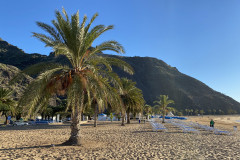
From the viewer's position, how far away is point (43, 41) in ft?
29.7

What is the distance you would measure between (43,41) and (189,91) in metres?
132

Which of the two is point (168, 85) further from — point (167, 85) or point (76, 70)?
point (76, 70)

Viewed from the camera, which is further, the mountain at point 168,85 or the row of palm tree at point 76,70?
the mountain at point 168,85

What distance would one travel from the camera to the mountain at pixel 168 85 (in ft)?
386

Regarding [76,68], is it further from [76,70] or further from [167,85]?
[167,85]

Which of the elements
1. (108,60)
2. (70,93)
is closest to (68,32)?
(108,60)

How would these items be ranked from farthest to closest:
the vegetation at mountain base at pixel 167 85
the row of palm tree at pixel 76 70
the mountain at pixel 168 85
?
the mountain at pixel 168 85
the vegetation at mountain base at pixel 167 85
the row of palm tree at pixel 76 70

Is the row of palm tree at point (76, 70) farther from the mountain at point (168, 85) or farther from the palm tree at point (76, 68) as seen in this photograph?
the mountain at point (168, 85)

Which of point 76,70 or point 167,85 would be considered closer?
point 76,70

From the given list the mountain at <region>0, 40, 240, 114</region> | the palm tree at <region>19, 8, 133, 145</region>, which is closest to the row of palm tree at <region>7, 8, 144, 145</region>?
the palm tree at <region>19, 8, 133, 145</region>

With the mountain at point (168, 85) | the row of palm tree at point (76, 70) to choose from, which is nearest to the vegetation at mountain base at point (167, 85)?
the mountain at point (168, 85)

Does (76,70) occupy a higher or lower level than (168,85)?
lower

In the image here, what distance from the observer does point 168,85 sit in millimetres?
128125

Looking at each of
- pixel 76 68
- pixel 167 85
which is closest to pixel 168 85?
pixel 167 85
